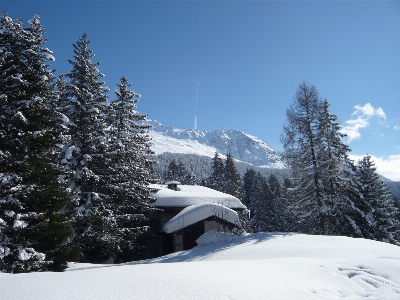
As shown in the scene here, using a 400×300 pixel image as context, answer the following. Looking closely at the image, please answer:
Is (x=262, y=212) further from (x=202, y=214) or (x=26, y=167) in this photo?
(x=26, y=167)

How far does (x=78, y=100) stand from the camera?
586 inches

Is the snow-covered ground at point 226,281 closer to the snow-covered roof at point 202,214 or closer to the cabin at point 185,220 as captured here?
the snow-covered roof at point 202,214

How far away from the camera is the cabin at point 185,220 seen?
1855 centimetres

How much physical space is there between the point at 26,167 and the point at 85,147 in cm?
570

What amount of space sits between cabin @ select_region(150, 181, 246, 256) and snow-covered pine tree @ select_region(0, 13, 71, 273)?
9924mm

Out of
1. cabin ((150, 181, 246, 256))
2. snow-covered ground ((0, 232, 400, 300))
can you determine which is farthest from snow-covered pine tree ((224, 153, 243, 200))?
snow-covered ground ((0, 232, 400, 300))

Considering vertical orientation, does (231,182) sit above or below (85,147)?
above

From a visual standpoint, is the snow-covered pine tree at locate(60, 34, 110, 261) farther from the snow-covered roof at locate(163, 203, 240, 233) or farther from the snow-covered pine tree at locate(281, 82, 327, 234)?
the snow-covered pine tree at locate(281, 82, 327, 234)

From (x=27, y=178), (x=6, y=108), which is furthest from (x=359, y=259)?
(x=6, y=108)

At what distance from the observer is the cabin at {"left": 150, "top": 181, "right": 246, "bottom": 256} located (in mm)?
18547

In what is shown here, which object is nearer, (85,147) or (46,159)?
(46,159)

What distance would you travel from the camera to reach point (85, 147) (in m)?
14.8

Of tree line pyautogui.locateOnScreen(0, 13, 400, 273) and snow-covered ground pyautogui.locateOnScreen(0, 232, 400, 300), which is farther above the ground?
tree line pyautogui.locateOnScreen(0, 13, 400, 273)

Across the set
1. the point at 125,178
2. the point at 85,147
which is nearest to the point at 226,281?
the point at 85,147
